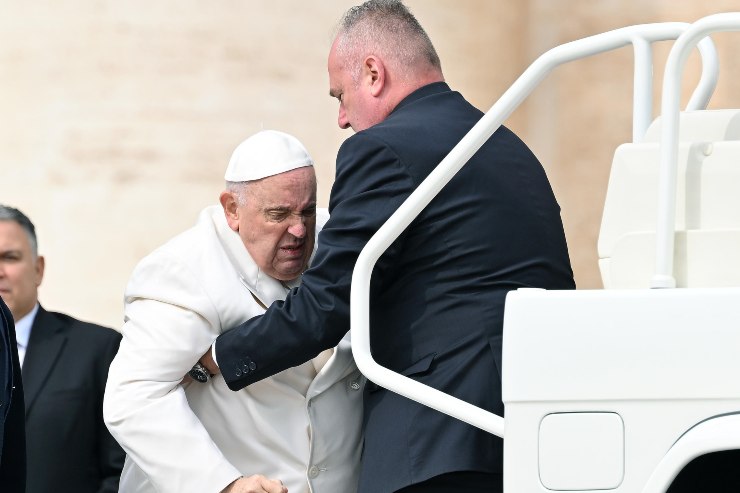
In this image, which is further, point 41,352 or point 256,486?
point 41,352

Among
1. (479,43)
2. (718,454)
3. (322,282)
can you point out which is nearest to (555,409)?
(718,454)

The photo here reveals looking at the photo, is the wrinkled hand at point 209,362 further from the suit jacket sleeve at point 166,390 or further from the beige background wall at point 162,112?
the beige background wall at point 162,112

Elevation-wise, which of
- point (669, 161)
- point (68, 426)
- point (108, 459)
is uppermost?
point (669, 161)

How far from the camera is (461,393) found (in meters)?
3.43

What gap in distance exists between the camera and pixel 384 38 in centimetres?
383

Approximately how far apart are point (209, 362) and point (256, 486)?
14.5 inches

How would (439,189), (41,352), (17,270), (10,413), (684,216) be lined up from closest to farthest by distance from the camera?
(684,216)
(439,189)
(10,413)
(41,352)
(17,270)

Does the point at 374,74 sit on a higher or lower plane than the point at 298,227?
higher

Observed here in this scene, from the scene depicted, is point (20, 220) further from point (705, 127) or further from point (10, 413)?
point (705, 127)

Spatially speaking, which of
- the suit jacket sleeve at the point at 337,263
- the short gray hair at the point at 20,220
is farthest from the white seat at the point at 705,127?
the short gray hair at the point at 20,220

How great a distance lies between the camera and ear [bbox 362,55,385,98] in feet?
12.5

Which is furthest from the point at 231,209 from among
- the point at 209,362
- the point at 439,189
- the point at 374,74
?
the point at 439,189

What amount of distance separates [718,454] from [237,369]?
120cm

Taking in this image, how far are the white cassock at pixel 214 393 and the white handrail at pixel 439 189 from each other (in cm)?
68
